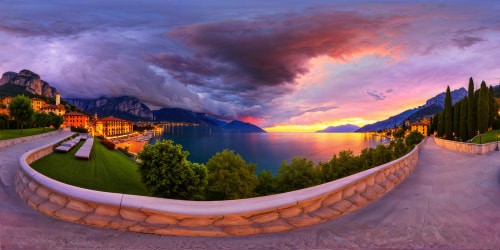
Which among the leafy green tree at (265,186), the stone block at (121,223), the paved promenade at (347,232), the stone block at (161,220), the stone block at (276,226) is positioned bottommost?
the leafy green tree at (265,186)

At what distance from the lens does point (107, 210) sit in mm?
4863

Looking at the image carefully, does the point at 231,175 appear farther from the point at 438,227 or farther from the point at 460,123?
the point at 460,123

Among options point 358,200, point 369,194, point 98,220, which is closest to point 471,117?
point 369,194

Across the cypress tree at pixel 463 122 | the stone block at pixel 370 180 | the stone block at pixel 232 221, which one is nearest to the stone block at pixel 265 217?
the stone block at pixel 232 221

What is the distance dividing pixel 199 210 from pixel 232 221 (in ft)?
2.22

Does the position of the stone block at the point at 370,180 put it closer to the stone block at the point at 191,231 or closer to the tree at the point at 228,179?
the stone block at the point at 191,231

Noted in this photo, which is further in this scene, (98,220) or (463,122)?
(463,122)

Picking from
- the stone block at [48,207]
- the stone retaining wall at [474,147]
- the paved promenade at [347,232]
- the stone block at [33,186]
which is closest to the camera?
the paved promenade at [347,232]

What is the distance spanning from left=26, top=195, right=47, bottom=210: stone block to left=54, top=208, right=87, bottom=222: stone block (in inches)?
41.9

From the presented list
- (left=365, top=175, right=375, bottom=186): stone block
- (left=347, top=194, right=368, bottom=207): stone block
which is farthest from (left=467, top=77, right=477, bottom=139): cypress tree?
(left=347, top=194, right=368, bottom=207): stone block

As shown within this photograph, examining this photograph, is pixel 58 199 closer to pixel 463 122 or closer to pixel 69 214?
pixel 69 214

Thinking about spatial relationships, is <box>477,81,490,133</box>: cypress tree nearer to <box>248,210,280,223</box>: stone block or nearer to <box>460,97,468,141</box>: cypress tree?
<box>460,97,468,141</box>: cypress tree

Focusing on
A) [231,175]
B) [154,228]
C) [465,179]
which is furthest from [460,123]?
[154,228]

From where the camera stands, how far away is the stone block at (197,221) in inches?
179
